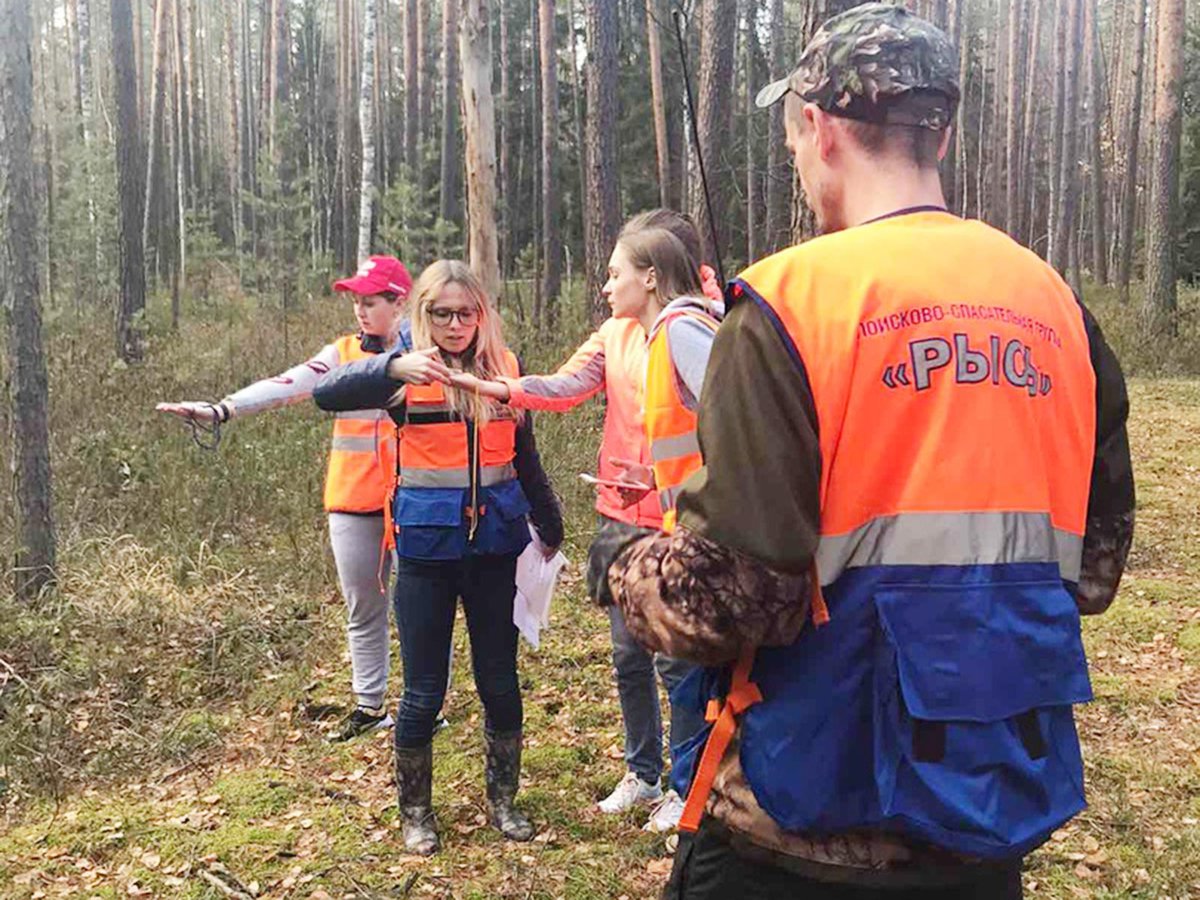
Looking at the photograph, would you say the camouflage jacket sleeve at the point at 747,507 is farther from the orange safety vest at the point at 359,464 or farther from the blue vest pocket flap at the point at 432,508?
the orange safety vest at the point at 359,464

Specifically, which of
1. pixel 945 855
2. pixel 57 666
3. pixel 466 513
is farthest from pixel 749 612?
pixel 57 666

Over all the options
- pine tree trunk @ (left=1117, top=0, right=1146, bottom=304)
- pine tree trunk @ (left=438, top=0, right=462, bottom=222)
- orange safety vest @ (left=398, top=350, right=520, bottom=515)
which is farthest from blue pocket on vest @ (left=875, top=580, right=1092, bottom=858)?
pine tree trunk @ (left=1117, top=0, right=1146, bottom=304)

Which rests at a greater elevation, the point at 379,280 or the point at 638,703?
the point at 379,280

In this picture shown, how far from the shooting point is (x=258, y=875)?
154 inches

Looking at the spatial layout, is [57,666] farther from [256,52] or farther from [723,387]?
[256,52]

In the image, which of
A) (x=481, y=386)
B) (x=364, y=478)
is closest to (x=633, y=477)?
(x=481, y=386)

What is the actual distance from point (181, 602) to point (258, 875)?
2848mm

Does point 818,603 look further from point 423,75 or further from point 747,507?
point 423,75

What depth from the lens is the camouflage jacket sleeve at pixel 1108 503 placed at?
1.78 meters

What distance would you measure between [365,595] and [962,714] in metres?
4.01

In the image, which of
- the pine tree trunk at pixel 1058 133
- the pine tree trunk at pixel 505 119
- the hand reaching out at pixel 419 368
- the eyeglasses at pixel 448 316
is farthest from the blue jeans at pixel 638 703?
the pine tree trunk at pixel 1058 133

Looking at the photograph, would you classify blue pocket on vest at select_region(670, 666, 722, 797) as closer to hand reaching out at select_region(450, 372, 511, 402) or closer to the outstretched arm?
hand reaching out at select_region(450, 372, 511, 402)

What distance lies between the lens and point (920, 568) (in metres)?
1.45

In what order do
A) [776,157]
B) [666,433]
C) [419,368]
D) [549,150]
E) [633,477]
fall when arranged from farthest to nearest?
[776,157] → [549,150] → [633,477] → [419,368] → [666,433]
